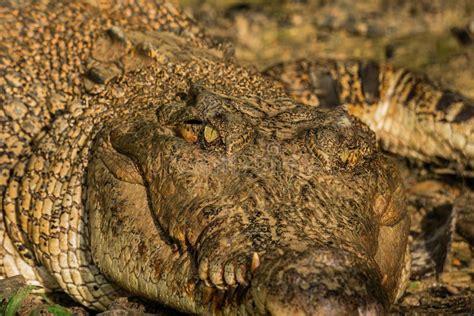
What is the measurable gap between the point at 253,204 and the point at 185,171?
18.1 inches

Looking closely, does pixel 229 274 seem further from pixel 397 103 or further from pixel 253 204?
pixel 397 103

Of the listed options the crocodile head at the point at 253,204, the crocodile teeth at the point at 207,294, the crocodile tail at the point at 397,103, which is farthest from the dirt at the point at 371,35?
the crocodile teeth at the point at 207,294

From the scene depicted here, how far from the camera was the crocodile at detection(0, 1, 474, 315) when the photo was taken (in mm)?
3582

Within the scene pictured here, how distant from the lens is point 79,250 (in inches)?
190

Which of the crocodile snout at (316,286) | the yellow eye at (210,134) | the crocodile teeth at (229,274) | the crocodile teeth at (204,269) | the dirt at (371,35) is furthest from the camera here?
the dirt at (371,35)

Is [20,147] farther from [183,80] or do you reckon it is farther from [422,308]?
[422,308]

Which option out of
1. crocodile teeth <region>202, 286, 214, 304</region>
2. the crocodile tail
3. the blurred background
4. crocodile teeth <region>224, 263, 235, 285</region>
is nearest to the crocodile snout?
crocodile teeth <region>224, 263, 235, 285</region>

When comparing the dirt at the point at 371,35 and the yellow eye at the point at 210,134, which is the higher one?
the dirt at the point at 371,35

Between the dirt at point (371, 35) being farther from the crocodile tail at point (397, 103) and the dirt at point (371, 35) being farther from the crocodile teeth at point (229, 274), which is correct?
the crocodile teeth at point (229, 274)

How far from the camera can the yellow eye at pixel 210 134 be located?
13.9ft

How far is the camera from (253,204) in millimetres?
3846

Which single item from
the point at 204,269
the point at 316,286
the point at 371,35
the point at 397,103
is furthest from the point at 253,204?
the point at 371,35

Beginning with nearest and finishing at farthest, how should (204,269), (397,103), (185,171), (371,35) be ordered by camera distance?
1. (204,269)
2. (185,171)
3. (397,103)
4. (371,35)

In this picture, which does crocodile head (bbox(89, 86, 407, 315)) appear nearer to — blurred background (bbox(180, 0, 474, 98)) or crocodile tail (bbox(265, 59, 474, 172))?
crocodile tail (bbox(265, 59, 474, 172))
